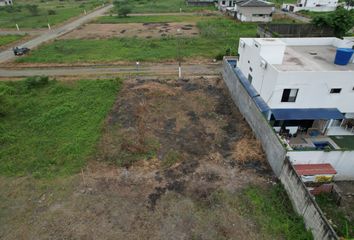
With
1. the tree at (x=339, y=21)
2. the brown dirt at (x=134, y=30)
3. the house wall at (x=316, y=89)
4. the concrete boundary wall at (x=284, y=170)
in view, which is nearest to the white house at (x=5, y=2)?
the brown dirt at (x=134, y=30)

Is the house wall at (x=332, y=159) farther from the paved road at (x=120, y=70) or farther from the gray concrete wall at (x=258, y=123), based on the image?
the paved road at (x=120, y=70)

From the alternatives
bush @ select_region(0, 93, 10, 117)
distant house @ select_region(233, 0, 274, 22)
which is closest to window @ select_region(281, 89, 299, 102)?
bush @ select_region(0, 93, 10, 117)

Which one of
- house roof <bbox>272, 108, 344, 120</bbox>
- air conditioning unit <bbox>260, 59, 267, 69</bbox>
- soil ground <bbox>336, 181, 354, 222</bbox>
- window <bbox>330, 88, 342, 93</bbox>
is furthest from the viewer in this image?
air conditioning unit <bbox>260, 59, 267, 69</bbox>

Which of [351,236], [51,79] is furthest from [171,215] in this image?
[51,79]

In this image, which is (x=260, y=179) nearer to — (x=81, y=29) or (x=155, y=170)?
(x=155, y=170)

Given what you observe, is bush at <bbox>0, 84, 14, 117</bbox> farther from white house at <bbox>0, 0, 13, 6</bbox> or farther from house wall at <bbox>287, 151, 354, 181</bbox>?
white house at <bbox>0, 0, 13, 6</bbox>
